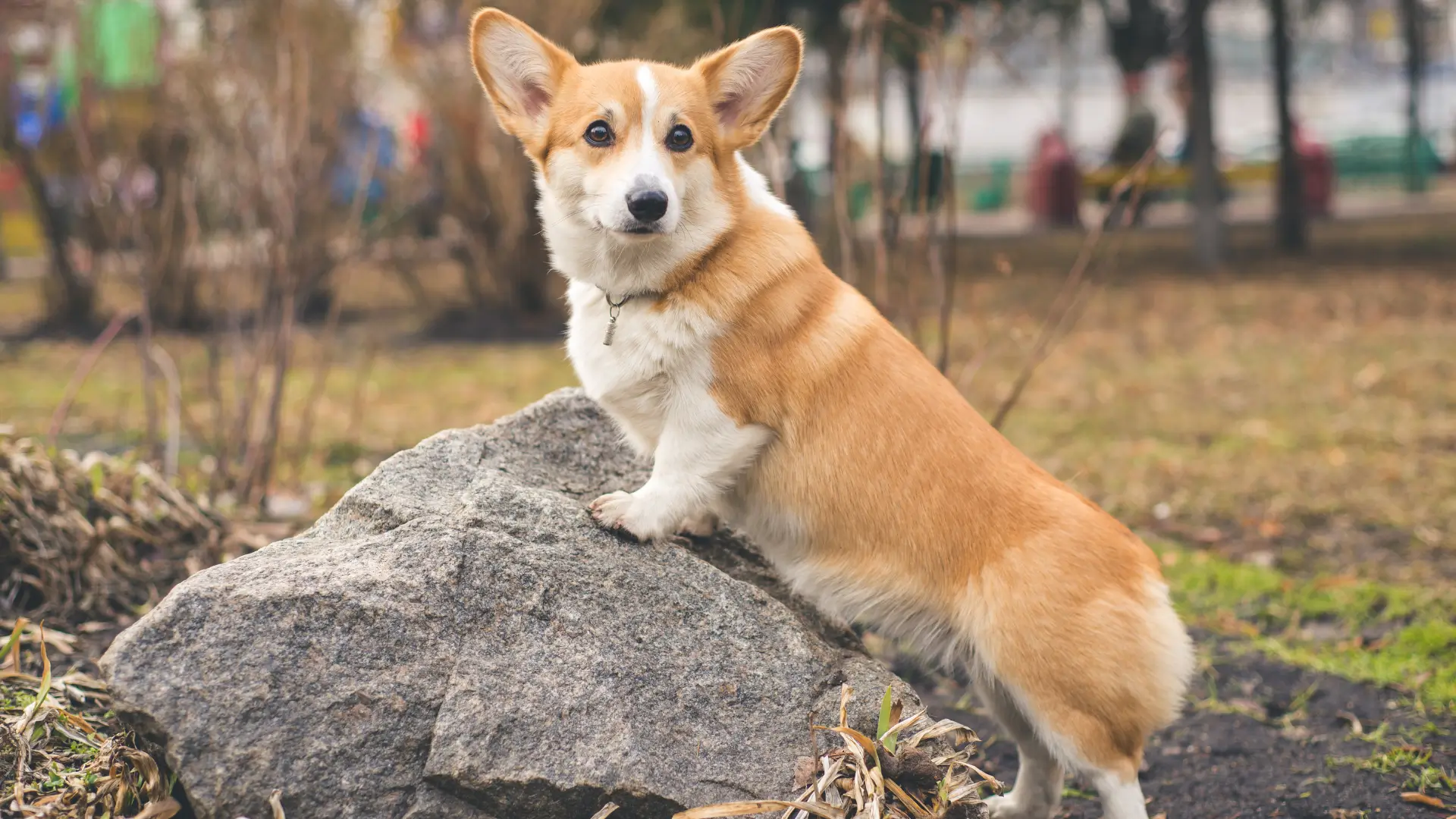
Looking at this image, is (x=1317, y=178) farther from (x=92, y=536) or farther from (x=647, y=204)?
(x=92, y=536)

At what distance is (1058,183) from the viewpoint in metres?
22.1

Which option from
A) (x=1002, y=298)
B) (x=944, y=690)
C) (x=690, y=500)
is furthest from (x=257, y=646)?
(x=1002, y=298)

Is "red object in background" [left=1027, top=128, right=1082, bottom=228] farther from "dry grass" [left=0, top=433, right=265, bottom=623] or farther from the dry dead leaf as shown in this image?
"dry grass" [left=0, top=433, right=265, bottom=623]

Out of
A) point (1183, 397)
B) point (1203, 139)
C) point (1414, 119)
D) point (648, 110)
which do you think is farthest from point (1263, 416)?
point (1414, 119)

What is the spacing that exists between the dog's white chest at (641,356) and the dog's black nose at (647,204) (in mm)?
269

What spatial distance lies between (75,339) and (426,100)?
386cm

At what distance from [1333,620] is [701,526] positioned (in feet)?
9.53

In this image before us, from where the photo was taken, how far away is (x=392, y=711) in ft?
8.70

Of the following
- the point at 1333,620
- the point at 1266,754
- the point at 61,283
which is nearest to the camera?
the point at 1266,754

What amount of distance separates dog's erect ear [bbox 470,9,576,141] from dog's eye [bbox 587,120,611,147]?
9.1 inches

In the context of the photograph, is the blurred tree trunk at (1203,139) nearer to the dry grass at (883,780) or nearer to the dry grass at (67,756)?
the dry grass at (883,780)

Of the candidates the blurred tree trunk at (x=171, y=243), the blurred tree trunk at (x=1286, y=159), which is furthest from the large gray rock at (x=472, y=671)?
the blurred tree trunk at (x=1286, y=159)

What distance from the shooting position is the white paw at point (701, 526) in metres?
3.39

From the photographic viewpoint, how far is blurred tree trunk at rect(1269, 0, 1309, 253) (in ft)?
51.2
